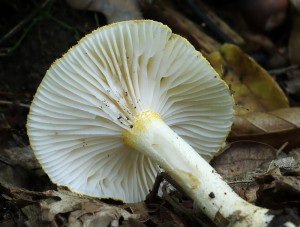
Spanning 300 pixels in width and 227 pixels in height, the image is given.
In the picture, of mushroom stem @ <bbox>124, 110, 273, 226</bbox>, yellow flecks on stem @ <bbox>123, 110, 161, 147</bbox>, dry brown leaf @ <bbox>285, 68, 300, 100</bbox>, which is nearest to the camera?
mushroom stem @ <bbox>124, 110, 273, 226</bbox>

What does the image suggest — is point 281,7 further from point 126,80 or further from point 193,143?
point 126,80

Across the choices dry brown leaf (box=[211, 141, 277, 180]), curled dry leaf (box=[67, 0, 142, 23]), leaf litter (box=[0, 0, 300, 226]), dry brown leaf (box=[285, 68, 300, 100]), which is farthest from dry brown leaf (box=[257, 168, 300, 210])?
curled dry leaf (box=[67, 0, 142, 23])

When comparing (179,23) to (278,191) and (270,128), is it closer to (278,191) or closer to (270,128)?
(270,128)

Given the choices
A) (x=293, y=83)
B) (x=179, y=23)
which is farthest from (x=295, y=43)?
(x=179, y=23)

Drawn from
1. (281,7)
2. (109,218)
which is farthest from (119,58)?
(281,7)

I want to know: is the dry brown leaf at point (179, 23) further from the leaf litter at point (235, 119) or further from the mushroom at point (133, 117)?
the mushroom at point (133, 117)

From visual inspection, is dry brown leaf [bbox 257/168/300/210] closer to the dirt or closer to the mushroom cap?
the mushroom cap

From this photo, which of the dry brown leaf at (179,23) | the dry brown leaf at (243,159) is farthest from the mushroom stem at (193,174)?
the dry brown leaf at (179,23)
